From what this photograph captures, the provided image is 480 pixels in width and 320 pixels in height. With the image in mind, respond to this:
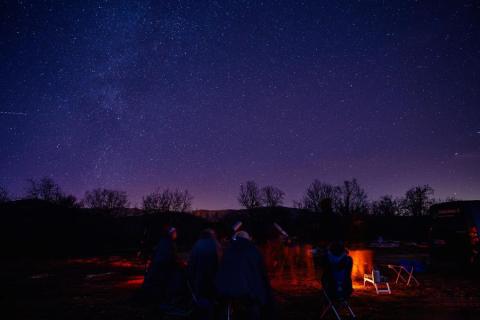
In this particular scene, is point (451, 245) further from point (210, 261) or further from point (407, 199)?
point (407, 199)

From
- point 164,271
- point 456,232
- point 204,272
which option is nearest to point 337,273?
point 204,272

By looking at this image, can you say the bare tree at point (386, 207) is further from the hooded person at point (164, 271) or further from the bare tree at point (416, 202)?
the hooded person at point (164, 271)

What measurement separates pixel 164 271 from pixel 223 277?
4001 mm

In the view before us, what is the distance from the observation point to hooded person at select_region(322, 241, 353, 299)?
18.2 ft

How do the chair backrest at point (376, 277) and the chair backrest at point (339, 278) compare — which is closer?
the chair backrest at point (339, 278)

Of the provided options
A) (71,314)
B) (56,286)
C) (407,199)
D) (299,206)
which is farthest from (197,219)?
(71,314)

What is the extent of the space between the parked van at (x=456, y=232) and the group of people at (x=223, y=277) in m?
7.90

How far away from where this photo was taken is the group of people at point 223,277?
4473mm

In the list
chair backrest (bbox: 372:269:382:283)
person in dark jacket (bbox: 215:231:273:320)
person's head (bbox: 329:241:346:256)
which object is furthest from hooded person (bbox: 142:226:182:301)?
chair backrest (bbox: 372:269:382:283)

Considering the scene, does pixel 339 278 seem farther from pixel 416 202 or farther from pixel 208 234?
pixel 416 202

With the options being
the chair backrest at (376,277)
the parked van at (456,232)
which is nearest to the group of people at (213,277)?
the chair backrest at (376,277)

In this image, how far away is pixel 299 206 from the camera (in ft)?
208

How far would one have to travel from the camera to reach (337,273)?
18.4ft

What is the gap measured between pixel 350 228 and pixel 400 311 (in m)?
20.3
